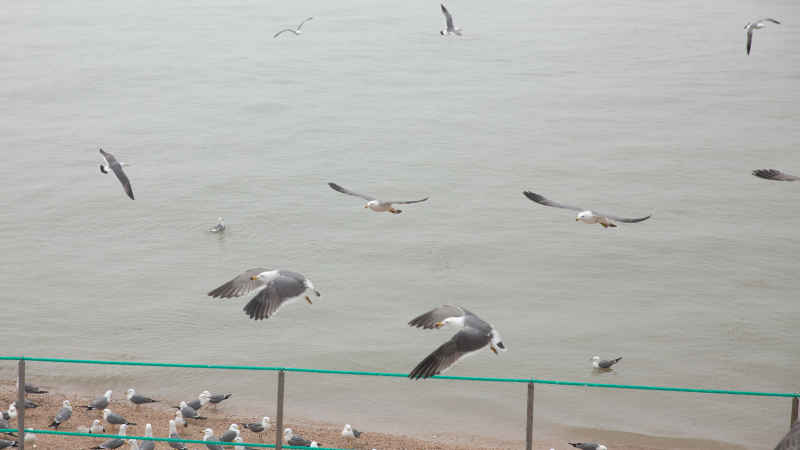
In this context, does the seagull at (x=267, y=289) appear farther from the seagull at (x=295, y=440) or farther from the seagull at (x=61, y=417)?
the seagull at (x=61, y=417)

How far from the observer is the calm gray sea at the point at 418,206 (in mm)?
19688

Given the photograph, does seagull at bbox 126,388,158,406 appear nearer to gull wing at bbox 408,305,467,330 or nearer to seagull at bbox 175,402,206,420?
seagull at bbox 175,402,206,420

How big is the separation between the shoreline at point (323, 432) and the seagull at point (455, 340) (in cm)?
506

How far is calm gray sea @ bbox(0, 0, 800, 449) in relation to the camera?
19.7m

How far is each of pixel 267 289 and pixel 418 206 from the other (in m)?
18.4

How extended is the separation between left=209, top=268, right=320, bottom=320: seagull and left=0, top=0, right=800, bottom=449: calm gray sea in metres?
6.42

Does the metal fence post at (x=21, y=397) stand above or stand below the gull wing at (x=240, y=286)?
below

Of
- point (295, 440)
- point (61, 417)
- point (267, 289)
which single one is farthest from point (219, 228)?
point (267, 289)

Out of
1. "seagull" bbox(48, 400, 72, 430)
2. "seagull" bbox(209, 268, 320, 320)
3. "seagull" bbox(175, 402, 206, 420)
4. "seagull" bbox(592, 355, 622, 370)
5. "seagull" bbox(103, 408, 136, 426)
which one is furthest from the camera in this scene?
"seagull" bbox(592, 355, 622, 370)

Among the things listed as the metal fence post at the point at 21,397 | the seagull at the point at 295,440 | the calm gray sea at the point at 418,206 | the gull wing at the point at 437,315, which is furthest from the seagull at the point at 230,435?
the gull wing at the point at 437,315

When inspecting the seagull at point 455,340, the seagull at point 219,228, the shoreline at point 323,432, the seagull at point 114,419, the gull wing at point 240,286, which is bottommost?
the seagull at point 219,228

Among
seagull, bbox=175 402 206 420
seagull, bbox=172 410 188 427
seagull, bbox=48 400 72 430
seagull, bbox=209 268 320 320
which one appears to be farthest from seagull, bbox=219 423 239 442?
seagull, bbox=209 268 320 320

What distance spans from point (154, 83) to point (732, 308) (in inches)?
1005

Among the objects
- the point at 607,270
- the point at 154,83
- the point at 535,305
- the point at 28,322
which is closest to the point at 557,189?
the point at 607,270
